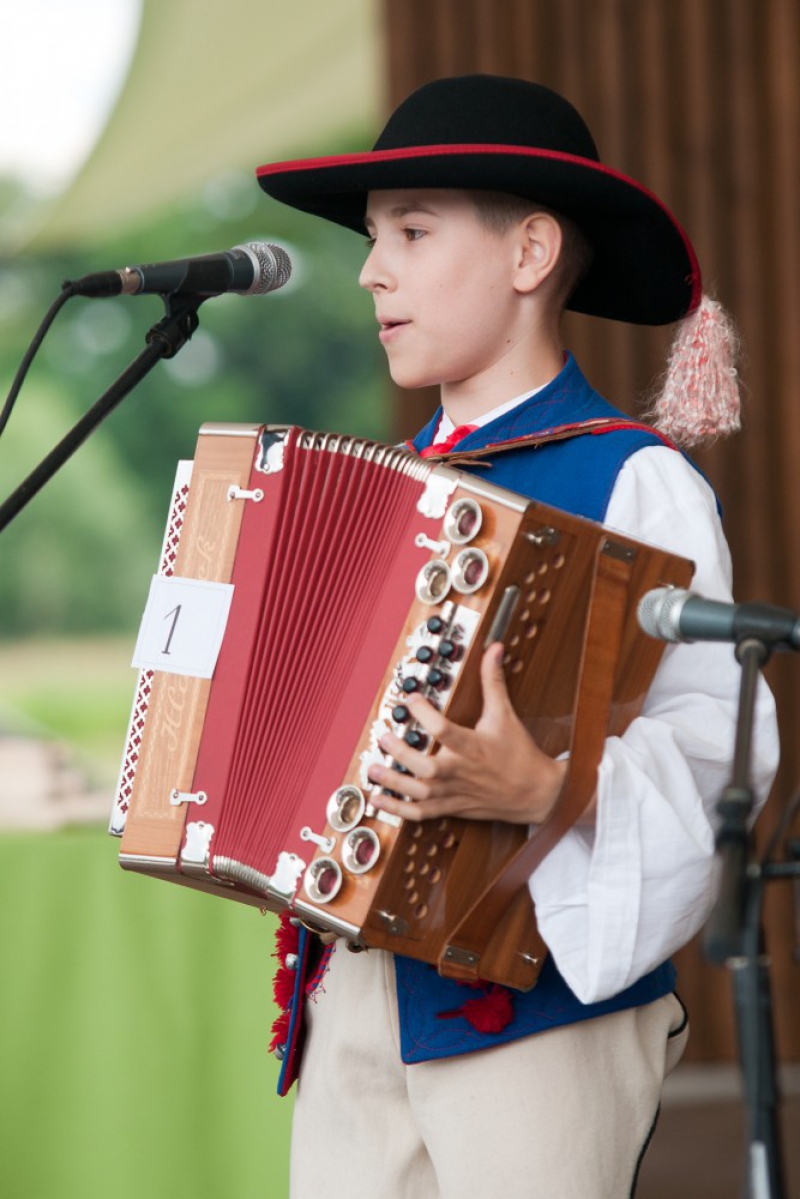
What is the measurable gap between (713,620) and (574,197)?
0.55m

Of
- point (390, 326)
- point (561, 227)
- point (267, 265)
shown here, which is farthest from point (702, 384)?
point (267, 265)

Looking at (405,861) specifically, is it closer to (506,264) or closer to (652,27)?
(506,264)

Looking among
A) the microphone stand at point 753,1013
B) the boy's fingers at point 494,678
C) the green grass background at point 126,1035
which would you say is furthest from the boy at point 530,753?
the green grass background at point 126,1035

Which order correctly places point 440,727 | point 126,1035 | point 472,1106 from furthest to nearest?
point 126,1035 < point 472,1106 < point 440,727

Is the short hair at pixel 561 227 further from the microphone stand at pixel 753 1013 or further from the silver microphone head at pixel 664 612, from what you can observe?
the microphone stand at pixel 753 1013

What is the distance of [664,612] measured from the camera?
3.16ft

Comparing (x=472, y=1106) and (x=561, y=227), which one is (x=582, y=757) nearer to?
(x=472, y=1106)

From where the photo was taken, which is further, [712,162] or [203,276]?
[712,162]

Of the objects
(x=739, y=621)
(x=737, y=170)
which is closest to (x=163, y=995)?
(x=739, y=621)

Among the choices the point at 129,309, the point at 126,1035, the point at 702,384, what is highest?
the point at 129,309

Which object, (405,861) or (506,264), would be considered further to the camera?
(506,264)

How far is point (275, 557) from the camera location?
48.2 inches

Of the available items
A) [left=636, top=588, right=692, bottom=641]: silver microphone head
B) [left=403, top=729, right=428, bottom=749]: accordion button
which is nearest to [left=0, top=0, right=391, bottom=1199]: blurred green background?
[left=403, top=729, right=428, bottom=749]: accordion button

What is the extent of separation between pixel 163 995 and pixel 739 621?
1.23m
